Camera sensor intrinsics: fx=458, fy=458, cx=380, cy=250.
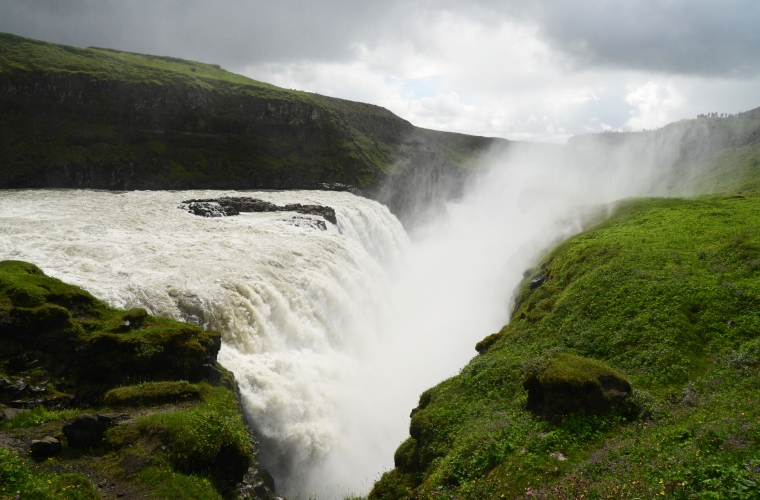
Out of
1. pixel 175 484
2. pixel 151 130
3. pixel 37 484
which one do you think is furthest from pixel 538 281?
pixel 151 130

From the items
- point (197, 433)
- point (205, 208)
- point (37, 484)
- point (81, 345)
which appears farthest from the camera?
point (205, 208)

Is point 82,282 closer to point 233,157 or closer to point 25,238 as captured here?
point 25,238

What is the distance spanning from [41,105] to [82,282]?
6318 centimetres

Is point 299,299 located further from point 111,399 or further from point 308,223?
point 308,223

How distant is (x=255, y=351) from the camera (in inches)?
958

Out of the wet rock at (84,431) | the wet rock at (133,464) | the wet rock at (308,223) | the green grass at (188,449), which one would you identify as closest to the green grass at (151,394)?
the green grass at (188,449)

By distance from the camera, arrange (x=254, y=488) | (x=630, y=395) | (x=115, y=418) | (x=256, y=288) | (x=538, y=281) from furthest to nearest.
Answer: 1. (x=538, y=281)
2. (x=256, y=288)
3. (x=254, y=488)
4. (x=115, y=418)
5. (x=630, y=395)

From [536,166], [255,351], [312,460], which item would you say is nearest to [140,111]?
[255,351]

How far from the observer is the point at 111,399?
15.6 m

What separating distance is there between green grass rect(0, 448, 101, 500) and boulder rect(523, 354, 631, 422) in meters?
12.5

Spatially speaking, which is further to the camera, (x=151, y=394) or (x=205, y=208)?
(x=205, y=208)

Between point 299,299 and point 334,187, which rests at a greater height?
point 334,187

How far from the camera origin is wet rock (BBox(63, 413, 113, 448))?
499 inches

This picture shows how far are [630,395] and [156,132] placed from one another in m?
84.6
